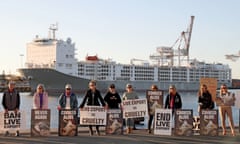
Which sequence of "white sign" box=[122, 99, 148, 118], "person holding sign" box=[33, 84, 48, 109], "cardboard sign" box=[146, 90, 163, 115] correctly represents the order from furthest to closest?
"cardboard sign" box=[146, 90, 163, 115], "white sign" box=[122, 99, 148, 118], "person holding sign" box=[33, 84, 48, 109]

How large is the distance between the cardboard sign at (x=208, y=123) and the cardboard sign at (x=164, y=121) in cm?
94

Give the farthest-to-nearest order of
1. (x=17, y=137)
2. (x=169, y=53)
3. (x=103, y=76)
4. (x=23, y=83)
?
(x=169, y=53) < (x=103, y=76) < (x=23, y=83) < (x=17, y=137)

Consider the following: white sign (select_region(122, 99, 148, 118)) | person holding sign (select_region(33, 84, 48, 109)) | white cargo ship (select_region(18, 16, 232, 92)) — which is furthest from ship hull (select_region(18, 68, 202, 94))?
person holding sign (select_region(33, 84, 48, 109))

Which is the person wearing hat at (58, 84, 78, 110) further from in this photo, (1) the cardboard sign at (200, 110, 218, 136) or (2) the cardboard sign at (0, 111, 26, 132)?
(1) the cardboard sign at (200, 110, 218, 136)

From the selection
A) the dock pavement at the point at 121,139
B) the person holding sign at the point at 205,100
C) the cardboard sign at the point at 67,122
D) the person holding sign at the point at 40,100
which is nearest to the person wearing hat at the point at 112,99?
the dock pavement at the point at 121,139

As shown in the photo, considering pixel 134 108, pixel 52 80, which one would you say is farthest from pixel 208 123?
pixel 52 80

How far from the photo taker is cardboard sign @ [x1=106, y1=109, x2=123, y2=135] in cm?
1249

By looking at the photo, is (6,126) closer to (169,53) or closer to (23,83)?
(23,83)

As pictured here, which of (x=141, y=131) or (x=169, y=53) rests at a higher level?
(x=169, y=53)

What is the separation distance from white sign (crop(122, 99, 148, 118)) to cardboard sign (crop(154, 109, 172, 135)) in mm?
598

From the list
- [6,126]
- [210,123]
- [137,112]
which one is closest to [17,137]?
[6,126]

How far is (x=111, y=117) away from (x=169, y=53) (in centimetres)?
11632

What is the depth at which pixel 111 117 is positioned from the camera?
492 inches

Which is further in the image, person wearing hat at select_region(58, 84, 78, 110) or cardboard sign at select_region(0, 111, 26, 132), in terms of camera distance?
person wearing hat at select_region(58, 84, 78, 110)
